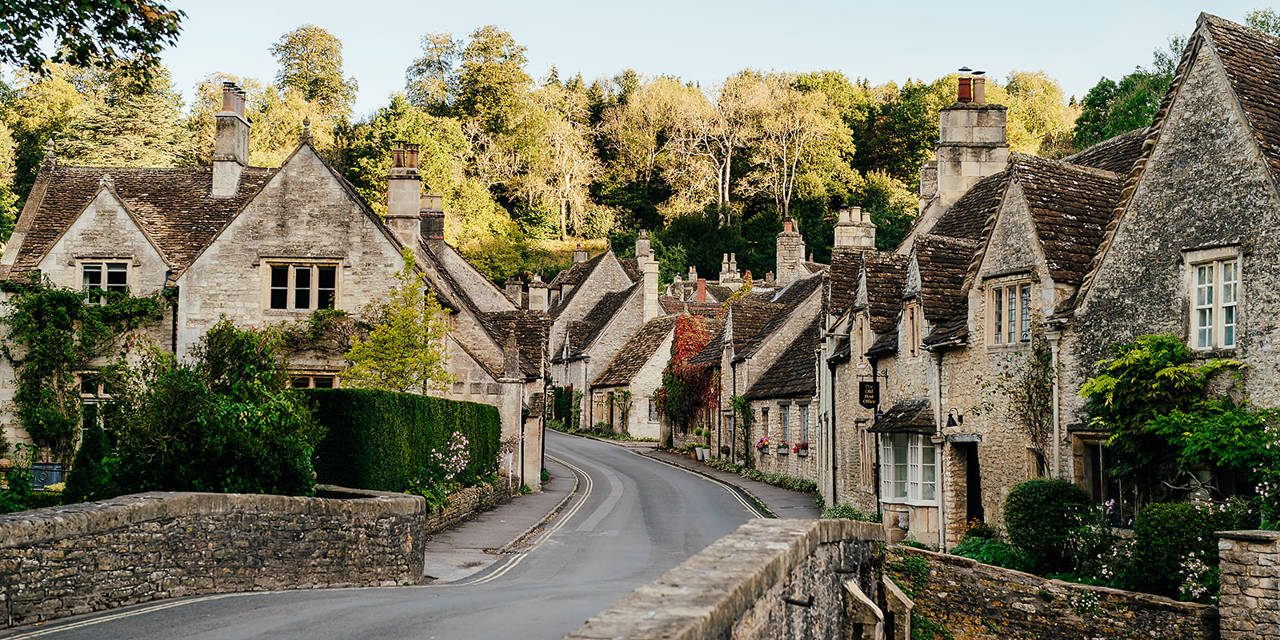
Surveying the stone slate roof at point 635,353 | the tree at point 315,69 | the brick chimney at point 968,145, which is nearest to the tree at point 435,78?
the tree at point 315,69

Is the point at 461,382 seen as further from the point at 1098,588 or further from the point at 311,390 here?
the point at 1098,588

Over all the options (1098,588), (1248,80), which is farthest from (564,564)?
(1248,80)

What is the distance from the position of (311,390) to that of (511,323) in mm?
16621

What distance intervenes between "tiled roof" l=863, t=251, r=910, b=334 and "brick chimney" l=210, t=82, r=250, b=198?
58.4 feet

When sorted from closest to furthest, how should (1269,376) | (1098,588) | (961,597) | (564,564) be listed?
1. (1269,376)
2. (1098,588)
3. (961,597)
4. (564,564)

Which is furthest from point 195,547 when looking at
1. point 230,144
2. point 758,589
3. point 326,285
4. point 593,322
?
point 593,322

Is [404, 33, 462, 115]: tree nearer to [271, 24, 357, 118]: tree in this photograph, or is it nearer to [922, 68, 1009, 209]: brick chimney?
[271, 24, 357, 118]: tree

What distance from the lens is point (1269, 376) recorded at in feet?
50.4

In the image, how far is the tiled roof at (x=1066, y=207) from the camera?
1947 centimetres

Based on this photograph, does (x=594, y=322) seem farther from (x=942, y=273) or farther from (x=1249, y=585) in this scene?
(x=1249, y=585)

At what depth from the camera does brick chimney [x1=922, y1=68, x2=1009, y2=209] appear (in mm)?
30031

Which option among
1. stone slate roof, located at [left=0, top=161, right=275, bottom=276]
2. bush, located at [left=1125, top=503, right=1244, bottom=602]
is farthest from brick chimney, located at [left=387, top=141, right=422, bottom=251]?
bush, located at [left=1125, top=503, right=1244, bottom=602]

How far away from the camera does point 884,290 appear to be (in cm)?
2728

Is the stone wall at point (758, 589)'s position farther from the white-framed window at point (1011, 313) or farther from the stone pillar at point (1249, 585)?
the white-framed window at point (1011, 313)
